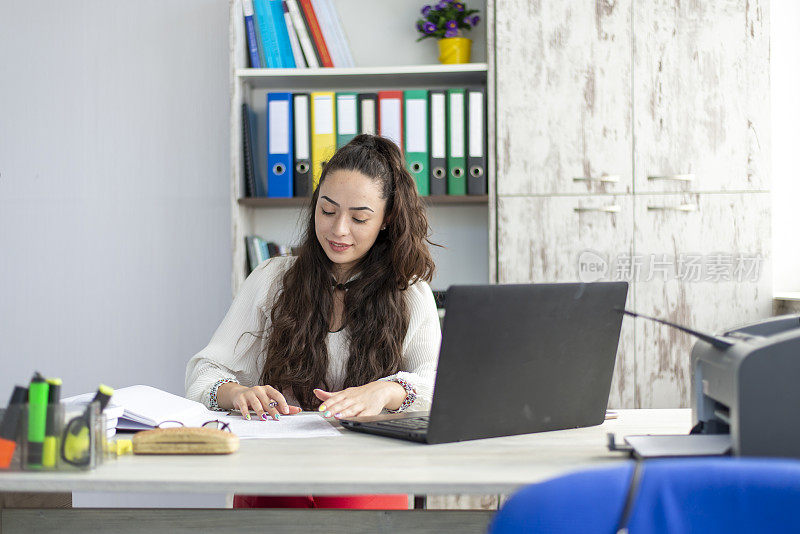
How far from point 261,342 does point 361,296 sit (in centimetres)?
28

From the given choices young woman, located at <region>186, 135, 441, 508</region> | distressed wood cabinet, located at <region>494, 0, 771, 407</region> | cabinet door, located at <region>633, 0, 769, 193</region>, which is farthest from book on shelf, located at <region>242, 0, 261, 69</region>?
cabinet door, located at <region>633, 0, 769, 193</region>

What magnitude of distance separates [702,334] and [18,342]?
2.81 meters

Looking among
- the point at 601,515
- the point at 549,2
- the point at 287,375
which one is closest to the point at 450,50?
the point at 549,2

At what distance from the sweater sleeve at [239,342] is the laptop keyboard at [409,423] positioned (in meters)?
0.55

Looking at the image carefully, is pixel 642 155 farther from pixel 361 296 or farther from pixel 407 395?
pixel 407 395

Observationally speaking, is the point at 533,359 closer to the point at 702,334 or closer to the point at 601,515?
the point at 702,334

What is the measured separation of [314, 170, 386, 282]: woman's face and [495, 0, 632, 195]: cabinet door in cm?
87

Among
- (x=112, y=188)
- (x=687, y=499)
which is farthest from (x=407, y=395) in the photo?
(x=112, y=188)

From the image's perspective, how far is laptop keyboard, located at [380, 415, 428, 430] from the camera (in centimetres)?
123

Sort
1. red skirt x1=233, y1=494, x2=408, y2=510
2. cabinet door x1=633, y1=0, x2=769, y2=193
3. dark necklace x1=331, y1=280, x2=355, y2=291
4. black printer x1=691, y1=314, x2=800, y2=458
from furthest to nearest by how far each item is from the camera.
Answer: cabinet door x1=633, y1=0, x2=769, y2=193, dark necklace x1=331, y1=280, x2=355, y2=291, red skirt x1=233, y1=494, x2=408, y2=510, black printer x1=691, y1=314, x2=800, y2=458

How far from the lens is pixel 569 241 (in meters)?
2.60

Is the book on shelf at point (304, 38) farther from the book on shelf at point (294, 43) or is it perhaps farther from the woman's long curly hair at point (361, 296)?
the woman's long curly hair at point (361, 296)

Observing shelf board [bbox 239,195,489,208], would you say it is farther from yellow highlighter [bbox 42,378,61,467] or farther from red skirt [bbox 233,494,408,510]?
yellow highlighter [bbox 42,378,61,467]

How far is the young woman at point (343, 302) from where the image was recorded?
1762mm
